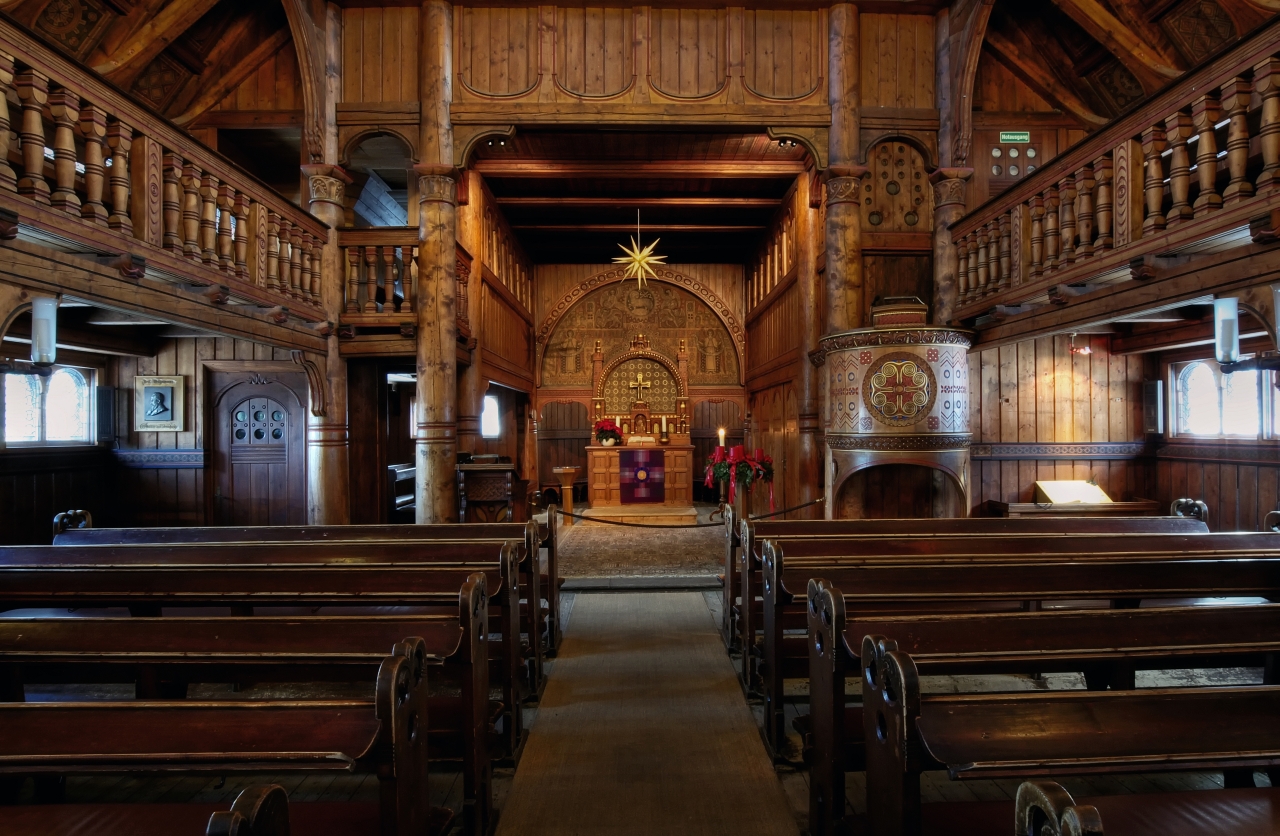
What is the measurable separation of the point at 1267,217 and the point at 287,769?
199 inches

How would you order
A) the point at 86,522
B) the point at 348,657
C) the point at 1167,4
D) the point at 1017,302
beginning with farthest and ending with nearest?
1. the point at 1167,4
2. the point at 1017,302
3. the point at 86,522
4. the point at 348,657

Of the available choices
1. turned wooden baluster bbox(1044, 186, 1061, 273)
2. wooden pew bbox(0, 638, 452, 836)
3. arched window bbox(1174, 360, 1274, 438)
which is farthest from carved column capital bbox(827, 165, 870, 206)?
wooden pew bbox(0, 638, 452, 836)

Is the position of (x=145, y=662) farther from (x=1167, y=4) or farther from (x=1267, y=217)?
(x=1167, y=4)

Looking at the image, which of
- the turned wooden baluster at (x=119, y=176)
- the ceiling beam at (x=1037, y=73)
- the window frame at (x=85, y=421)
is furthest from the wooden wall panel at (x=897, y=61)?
the window frame at (x=85, y=421)

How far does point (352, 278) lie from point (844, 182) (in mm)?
5858

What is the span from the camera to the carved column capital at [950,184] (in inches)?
281

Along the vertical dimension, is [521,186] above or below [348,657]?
above

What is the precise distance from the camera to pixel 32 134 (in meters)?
3.35

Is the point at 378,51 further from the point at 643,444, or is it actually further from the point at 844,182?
the point at 643,444

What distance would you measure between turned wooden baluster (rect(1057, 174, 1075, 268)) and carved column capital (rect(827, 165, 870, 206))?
2452 mm

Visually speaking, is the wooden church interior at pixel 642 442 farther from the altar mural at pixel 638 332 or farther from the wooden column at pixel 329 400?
the altar mural at pixel 638 332

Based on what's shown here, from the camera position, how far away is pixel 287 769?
5.27ft

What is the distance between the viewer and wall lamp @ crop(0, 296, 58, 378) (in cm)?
352

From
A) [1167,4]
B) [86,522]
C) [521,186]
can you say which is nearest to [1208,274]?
[1167,4]
